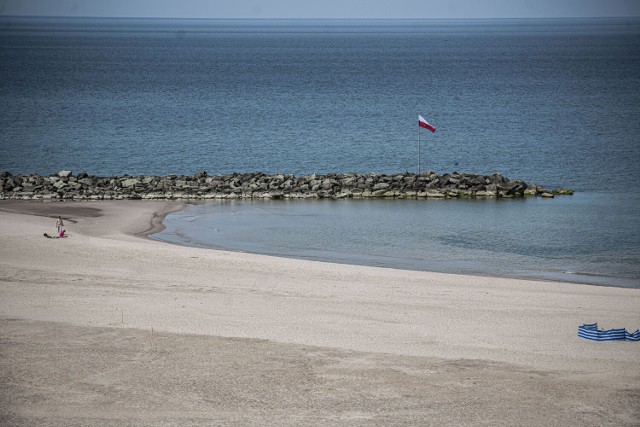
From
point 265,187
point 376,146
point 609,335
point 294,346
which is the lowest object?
point 294,346

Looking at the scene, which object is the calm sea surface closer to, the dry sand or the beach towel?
the dry sand

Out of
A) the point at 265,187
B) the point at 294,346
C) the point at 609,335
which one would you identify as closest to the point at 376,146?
the point at 265,187

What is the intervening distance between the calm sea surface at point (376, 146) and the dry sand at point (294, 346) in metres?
5.25

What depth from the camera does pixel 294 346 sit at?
1998cm

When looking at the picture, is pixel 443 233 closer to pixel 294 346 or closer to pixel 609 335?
pixel 609 335

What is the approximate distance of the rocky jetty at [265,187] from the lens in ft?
141

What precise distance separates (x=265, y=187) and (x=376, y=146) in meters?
17.5

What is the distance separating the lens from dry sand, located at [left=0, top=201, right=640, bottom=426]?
653 inches

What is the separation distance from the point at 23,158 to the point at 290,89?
55500 millimetres

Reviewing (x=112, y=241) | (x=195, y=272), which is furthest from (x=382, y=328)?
(x=112, y=241)

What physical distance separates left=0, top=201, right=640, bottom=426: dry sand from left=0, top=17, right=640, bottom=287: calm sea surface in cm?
525

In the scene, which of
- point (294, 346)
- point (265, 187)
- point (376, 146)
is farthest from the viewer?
point (376, 146)

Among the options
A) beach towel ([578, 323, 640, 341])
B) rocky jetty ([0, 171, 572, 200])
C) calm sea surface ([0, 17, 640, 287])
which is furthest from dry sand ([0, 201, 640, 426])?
rocky jetty ([0, 171, 572, 200])

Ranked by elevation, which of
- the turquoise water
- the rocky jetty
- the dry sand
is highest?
the rocky jetty
